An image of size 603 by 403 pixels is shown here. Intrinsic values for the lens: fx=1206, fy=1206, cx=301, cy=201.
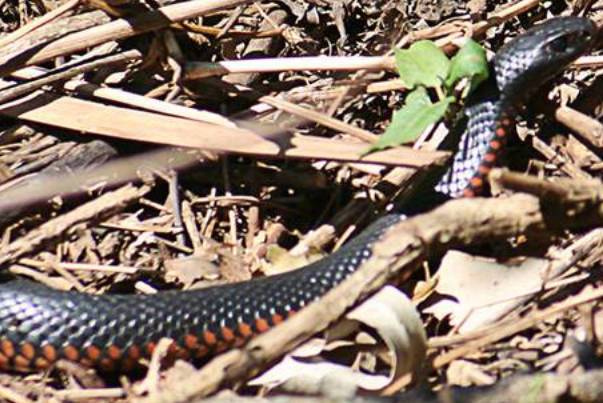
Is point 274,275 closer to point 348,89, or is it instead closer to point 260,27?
point 348,89

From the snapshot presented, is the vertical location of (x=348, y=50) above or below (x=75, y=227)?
above

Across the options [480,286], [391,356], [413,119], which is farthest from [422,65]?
[391,356]

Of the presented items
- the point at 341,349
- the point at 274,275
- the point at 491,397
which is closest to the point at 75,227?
the point at 274,275

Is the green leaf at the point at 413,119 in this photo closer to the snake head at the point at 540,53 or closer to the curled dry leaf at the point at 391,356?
the snake head at the point at 540,53

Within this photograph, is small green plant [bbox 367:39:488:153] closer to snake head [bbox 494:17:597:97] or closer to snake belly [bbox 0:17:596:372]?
snake head [bbox 494:17:597:97]

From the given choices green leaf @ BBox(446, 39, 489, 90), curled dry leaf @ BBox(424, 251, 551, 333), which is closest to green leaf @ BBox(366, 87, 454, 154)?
green leaf @ BBox(446, 39, 489, 90)

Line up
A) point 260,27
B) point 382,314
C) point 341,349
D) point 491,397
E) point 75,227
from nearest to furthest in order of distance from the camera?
point 491,397, point 382,314, point 341,349, point 75,227, point 260,27

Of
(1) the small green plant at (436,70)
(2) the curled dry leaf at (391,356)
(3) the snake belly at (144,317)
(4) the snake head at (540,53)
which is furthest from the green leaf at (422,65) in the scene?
(2) the curled dry leaf at (391,356)
